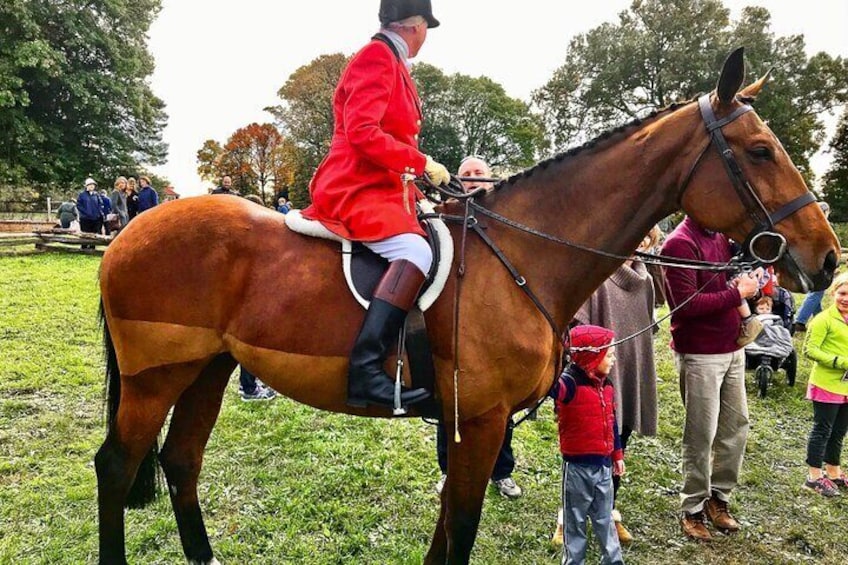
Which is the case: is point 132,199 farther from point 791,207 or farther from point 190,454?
point 791,207

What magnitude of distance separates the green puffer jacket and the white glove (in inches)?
151

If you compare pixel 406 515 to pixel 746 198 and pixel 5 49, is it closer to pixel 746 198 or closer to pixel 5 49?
pixel 746 198

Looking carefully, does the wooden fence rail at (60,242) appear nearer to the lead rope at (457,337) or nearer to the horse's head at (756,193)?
the lead rope at (457,337)

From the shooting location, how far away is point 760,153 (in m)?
Answer: 2.32

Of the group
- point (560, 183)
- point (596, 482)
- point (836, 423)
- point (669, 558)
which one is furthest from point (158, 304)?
point (836, 423)

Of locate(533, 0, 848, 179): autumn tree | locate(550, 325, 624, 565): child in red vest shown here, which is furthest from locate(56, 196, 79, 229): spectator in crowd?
locate(533, 0, 848, 179): autumn tree

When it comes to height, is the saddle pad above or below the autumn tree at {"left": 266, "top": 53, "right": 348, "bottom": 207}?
below

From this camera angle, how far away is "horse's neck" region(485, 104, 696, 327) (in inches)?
97.2

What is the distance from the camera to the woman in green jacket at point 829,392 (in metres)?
4.27

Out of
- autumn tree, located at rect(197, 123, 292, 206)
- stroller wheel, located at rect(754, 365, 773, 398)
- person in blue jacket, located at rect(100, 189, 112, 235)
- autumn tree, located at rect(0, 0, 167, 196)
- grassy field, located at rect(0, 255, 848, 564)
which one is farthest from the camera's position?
autumn tree, located at rect(197, 123, 292, 206)

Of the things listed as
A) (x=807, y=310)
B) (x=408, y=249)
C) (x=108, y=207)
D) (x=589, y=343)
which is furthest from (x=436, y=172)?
(x=108, y=207)

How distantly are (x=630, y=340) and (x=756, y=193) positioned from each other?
5.13 feet

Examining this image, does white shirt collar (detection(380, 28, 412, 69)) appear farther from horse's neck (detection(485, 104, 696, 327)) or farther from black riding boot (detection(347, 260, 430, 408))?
black riding boot (detection(347, 260, 430, 408))

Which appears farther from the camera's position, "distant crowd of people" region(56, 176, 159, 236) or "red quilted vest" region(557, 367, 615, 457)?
"distant crowd of people" region(56, 176, 159, 236)
